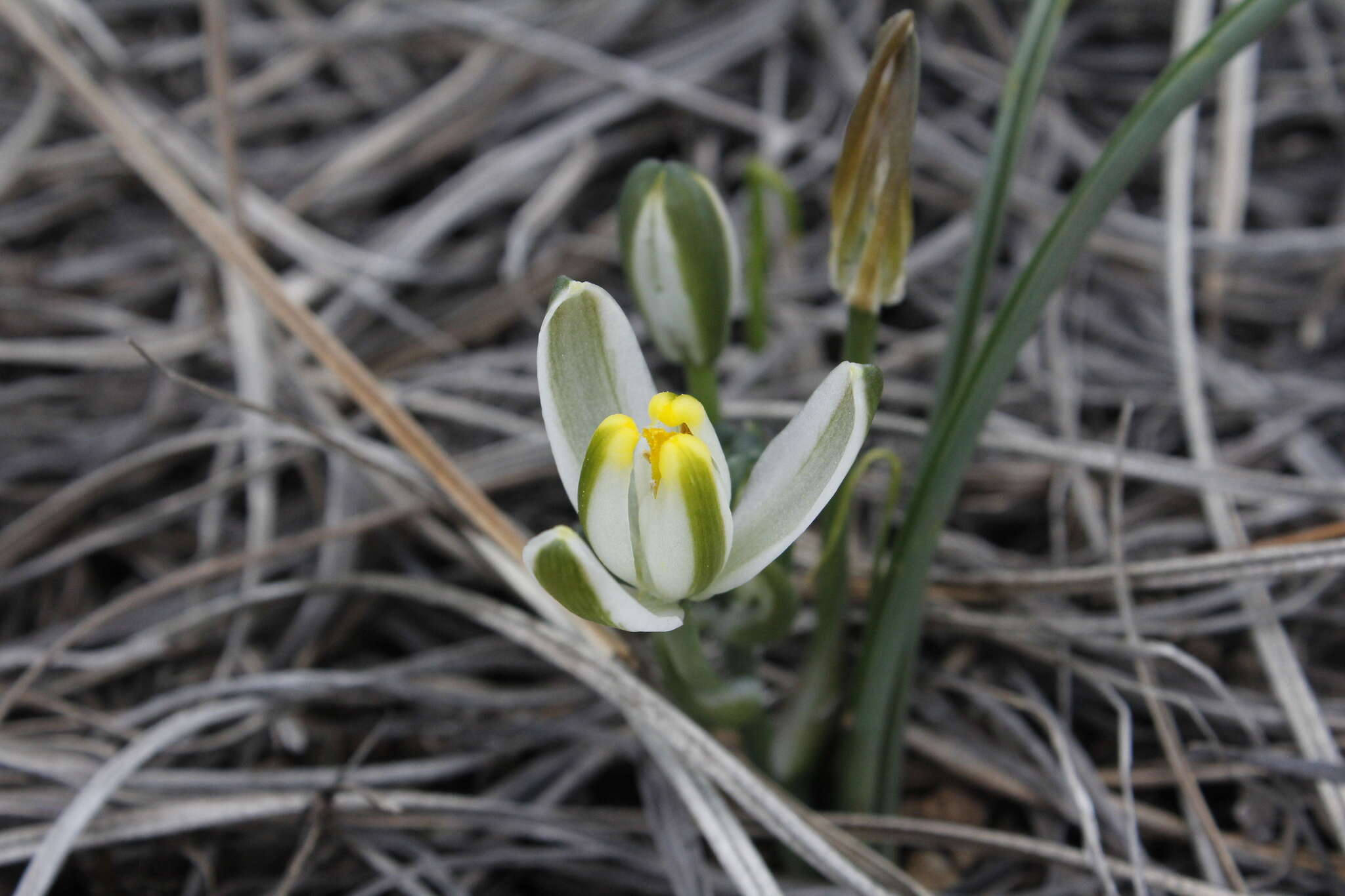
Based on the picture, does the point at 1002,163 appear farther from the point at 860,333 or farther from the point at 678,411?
the point at 678,411

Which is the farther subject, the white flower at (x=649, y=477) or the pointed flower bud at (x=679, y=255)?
the pointed flower bud at (x=679, y=255)

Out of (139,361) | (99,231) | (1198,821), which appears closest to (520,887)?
(1198,821)

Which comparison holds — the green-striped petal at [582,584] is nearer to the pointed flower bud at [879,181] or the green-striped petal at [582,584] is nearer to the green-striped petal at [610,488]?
the green-striped petal at [610,488]

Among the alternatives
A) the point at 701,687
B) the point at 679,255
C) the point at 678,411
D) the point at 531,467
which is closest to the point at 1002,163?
the point at 679,255

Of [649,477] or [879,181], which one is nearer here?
[649,477]

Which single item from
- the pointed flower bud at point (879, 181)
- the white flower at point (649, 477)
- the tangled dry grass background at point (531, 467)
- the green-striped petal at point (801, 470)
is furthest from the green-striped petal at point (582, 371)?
the tangled dry grass background at point (531, 467)

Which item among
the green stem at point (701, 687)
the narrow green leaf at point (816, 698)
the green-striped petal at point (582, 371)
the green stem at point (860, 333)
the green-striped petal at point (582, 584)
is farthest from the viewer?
the narrow green leaf at point (816, 698)

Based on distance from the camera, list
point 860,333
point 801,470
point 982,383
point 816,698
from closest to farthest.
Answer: point 801,470 → point 982,383 → point 860,333 → point 816,698
